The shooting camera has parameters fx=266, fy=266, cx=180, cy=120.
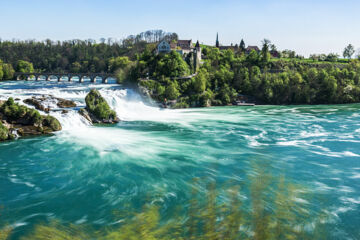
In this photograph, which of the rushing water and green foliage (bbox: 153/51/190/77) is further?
green foliage (bbox: 153/51/190/77)

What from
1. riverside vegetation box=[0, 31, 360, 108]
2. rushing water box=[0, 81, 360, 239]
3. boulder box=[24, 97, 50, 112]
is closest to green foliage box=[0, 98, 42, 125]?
rushing water box=[0, 81, 360, 239]

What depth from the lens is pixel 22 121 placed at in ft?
101

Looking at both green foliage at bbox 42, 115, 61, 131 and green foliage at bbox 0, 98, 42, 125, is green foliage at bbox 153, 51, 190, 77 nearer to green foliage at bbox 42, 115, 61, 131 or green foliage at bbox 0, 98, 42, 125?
green foliage at bbox 42, 115, 61, 131

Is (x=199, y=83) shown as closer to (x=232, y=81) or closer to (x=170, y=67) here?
(x=170, y=67)

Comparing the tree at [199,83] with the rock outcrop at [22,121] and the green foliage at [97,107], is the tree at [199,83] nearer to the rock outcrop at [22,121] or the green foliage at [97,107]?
the green foliage at [97,107]

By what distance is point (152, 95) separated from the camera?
2304 inches

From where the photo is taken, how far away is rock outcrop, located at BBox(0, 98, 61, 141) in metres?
29.5

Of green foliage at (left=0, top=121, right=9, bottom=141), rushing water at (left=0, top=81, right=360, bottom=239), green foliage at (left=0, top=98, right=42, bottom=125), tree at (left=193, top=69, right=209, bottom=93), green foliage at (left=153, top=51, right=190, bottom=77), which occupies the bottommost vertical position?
rushing water at (left=0, top=81, right=360, bottom=239)

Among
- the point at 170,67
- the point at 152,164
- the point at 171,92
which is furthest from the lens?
the point at 170,67

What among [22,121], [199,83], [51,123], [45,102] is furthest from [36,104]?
[199,83]

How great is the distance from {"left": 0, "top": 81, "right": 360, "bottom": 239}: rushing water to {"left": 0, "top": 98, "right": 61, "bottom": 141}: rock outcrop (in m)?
1.89

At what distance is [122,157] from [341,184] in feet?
56.9

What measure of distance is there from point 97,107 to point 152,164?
20.0 metres

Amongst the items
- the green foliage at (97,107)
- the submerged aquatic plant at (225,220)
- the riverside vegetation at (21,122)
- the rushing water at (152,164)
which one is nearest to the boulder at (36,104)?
the rushing water at (152,164)
